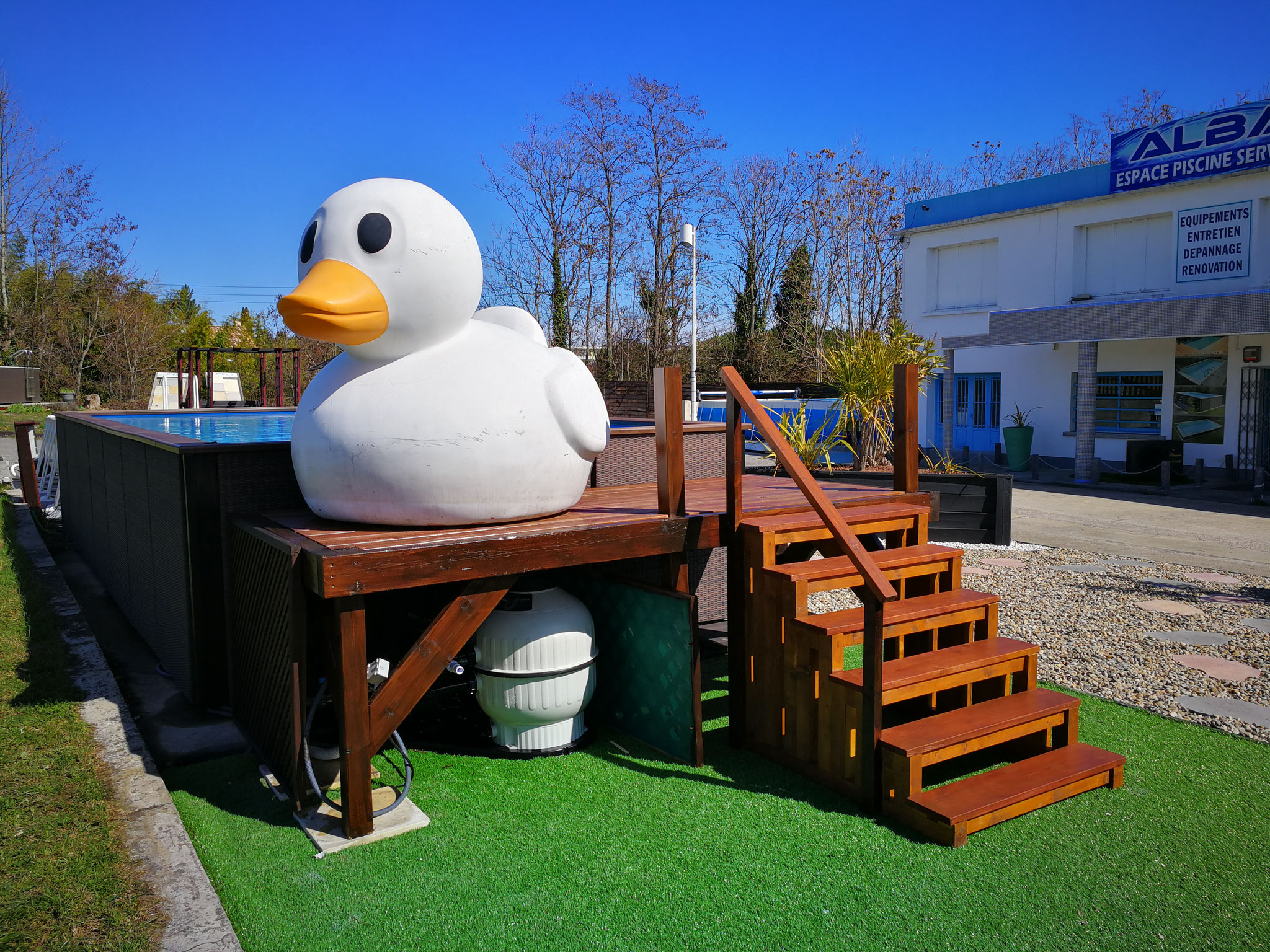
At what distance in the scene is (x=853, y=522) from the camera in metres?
4.56

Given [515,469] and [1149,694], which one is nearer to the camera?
[515,469]

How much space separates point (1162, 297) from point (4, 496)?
19.9 metres

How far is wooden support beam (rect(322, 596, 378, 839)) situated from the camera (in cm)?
339

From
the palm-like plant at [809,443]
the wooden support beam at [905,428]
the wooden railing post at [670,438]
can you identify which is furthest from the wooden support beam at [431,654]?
the palm-like plant at [809,443]

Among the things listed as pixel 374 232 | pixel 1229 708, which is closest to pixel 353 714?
pixel 374 232

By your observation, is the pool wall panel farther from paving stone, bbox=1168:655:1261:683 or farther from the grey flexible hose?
paving stone, bbox=1168:655:1261:683

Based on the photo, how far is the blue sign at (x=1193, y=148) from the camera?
51.0 ft

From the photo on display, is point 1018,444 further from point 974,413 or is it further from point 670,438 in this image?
point 670,438

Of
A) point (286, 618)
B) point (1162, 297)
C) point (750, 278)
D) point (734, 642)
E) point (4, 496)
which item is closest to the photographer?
point (286, 618)

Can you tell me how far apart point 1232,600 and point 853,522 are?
15.2ft

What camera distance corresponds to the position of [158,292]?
3519 centimetres

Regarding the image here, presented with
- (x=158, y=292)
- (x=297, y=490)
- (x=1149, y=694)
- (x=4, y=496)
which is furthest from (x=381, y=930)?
(x=158, y=292)

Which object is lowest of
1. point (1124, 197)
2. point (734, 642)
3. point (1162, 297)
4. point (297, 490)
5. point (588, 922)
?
point (588, 922)

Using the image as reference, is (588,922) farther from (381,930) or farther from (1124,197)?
(1124,197)
